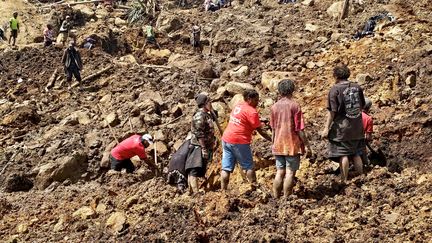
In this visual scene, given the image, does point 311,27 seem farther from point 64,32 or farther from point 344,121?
point 344,121

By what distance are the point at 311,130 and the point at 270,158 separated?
1.23 metres

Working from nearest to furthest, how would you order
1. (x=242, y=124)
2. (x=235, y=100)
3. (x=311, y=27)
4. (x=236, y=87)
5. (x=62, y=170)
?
(x=242, y=124) → (x=62, y=170) → (x=235, y=100) → (x=236, y=87) → (x=311, y=27)

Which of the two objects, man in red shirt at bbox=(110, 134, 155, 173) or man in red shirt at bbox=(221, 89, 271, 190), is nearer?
man in red shirt at bbox=(221, 89, 271, 190)

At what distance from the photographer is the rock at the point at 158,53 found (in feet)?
50.9

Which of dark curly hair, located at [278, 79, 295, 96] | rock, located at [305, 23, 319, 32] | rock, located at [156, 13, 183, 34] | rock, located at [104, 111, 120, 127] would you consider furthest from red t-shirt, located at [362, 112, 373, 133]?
rock, located at [156, 13, 183, 34]

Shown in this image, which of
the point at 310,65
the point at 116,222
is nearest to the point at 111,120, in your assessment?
the point at 310,65

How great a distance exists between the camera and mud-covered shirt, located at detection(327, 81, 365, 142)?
5.43 metres

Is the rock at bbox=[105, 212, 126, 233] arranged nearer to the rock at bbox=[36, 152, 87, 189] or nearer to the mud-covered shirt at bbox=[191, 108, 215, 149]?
the mud-covered shirt at bbox=[191, 108, 215, 149]

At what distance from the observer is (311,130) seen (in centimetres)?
810

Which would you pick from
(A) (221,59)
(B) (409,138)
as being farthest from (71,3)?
(B) (409,138)

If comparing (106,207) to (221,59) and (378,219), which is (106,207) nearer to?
(378,219)

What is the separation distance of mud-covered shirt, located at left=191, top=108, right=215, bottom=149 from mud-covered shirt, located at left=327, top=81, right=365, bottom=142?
1.39 metres

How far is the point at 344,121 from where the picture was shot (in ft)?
18.1

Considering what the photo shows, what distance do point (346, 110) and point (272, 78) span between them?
5505 millimetres
